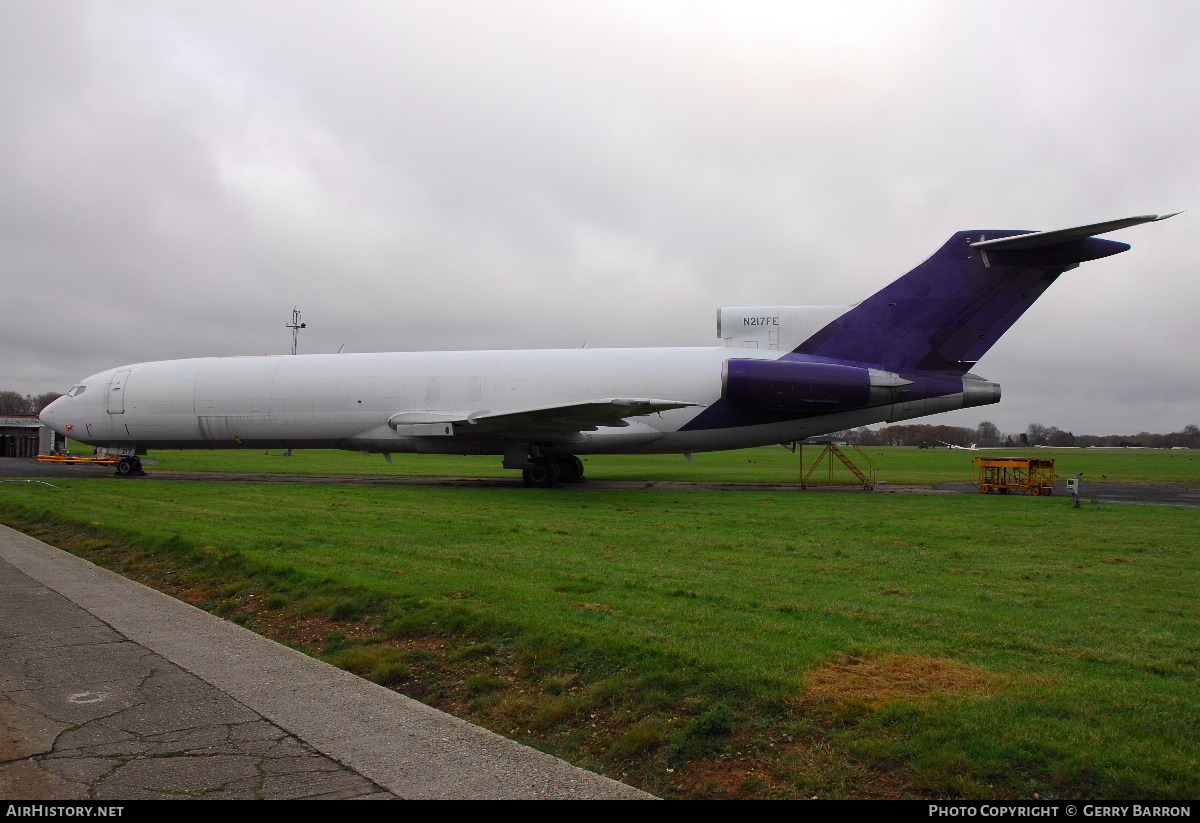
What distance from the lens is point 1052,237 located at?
1783 centimetres

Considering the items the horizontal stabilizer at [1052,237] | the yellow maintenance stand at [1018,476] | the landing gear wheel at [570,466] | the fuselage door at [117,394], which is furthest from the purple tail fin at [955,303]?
the fuselage door at [117,394]

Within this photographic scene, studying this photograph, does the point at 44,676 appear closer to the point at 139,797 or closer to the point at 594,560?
the point at 139,797

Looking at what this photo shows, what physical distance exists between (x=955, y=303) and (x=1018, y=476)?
6.18m

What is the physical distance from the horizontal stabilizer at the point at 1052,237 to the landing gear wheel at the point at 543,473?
39.1 ft

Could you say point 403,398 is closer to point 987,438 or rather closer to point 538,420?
point 538,420

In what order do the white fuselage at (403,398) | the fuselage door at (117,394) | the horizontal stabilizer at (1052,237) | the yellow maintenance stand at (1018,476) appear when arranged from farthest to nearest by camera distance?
the fuselage door at (117,394), the yellow maintenance stand at (1018,476), the white fuselage at (403,398), the horizontal stabilizer at (1052,237)

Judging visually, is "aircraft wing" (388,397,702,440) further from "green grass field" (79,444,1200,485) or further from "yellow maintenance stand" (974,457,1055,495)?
"yellow maintenance stand" (974,457,1055,495)

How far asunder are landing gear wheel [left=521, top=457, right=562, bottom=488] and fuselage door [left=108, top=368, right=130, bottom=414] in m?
12.6

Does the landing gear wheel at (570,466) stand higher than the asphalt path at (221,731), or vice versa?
the landing gear wheel at (570,466)

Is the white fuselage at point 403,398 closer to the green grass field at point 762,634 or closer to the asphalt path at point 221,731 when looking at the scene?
the green grass field at point 762,634

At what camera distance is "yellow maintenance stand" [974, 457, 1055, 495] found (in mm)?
21469

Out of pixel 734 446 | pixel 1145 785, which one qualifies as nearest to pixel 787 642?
pixel 1145 785

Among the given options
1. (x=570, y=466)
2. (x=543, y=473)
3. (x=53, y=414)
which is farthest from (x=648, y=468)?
(x=53, y=414)

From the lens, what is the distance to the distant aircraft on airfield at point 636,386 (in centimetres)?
1938
